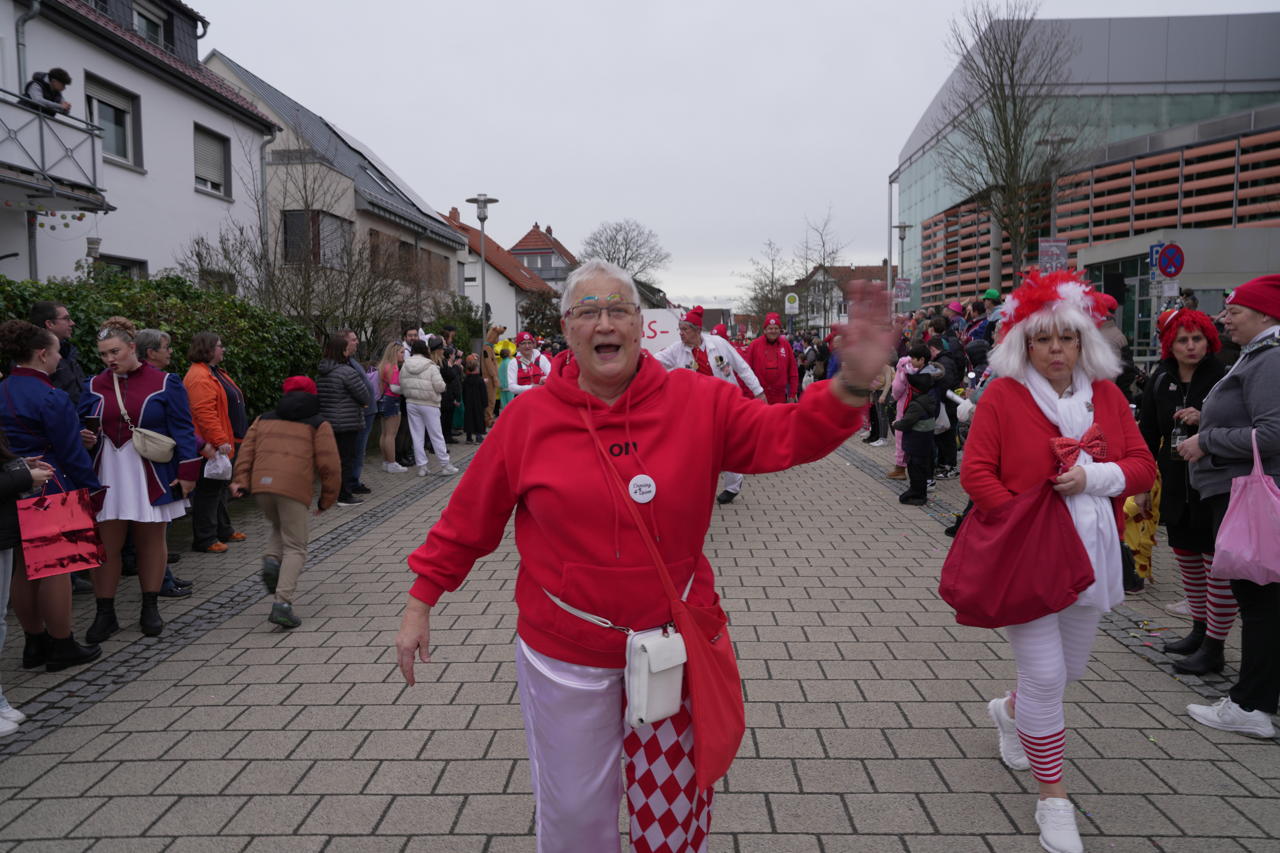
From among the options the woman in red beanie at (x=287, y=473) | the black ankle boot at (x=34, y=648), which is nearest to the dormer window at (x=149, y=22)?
the woman in red beanie at (x=287, y=473)

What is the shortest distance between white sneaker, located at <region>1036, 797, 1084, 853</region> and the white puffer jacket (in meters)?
10.3

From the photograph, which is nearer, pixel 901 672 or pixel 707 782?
pixel 707 782

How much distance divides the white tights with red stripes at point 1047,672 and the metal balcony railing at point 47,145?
13674 mm

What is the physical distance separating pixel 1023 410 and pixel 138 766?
392 centimetres

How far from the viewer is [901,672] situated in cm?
480

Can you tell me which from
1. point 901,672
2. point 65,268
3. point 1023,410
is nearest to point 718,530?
point 901,672

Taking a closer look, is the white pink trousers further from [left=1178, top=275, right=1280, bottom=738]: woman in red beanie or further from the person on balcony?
the person on balcony

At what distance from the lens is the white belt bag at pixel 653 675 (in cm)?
219

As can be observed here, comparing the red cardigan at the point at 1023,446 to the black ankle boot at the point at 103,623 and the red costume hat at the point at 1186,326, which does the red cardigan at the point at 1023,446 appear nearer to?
the red costume hat at the point at 1186,326

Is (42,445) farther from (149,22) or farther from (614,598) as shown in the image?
(149,22)

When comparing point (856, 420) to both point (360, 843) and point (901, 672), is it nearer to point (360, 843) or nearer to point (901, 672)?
point (360, 843)

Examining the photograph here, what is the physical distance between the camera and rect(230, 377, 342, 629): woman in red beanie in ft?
18.7

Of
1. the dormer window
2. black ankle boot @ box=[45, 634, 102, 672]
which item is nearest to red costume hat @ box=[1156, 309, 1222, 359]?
black ankle boot @ box=[45, 634, 102, 672]

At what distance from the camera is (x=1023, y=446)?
335 centimetres
